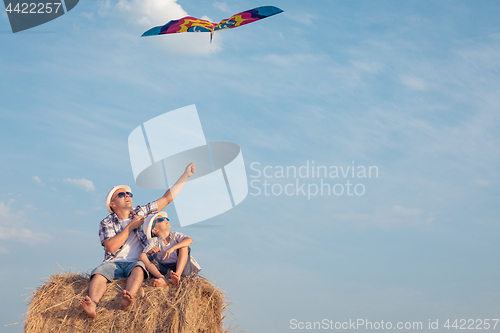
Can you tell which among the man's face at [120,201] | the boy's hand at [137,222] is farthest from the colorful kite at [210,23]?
the boy's hand at [137,222]

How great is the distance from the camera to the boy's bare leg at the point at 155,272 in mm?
6199

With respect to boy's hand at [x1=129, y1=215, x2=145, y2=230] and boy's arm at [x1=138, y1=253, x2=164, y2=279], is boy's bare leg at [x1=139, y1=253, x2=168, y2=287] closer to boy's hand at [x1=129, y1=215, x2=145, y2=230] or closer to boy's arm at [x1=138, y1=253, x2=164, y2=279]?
boy's arm at [x1=138, y1=253, x2=164, y2=279]

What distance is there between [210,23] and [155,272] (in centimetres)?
616

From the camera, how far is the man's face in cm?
725

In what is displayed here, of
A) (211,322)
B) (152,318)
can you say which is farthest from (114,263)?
(211,322)

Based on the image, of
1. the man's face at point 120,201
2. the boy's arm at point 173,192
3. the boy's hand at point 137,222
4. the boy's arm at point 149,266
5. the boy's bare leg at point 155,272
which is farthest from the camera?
the boy's arm at point 173,192

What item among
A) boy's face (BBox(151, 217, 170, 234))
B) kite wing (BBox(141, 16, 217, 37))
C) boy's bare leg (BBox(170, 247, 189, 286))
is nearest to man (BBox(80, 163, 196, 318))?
boy's face (BBox(151, 217, 170, 234))

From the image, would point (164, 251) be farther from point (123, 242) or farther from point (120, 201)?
point (120, 201)

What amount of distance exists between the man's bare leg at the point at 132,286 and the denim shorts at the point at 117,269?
9 cm

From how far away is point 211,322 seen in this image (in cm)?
655

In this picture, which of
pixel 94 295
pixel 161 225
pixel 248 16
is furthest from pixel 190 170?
pixel 248 16

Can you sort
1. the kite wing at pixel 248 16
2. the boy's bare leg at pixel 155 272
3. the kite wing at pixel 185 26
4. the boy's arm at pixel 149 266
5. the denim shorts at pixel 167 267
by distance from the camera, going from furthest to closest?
1. the kite wing at pixel 185 26
2. the kite wing at pixel 248 16
3. the denim shorts at pixel 167 267
4. the boy's arm at pixel 149 266
5. the boy's bare leg at pixel 155 272

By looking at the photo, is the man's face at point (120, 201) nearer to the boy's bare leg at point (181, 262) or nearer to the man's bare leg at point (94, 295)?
the man's bare leg at point (94, 295)

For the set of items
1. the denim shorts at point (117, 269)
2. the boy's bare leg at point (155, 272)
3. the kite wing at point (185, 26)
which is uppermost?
the kite wing at point (185, 26)
